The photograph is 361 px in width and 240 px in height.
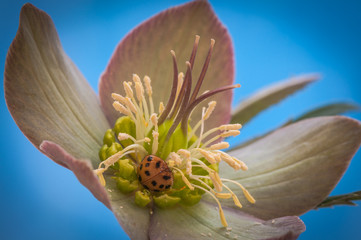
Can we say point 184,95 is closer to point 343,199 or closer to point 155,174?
point 155,174

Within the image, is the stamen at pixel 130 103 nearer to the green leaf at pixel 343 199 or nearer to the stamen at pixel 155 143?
the stamen at pixel 155 143

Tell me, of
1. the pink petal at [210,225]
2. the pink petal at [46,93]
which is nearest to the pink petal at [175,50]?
the pink petal at [46,93]

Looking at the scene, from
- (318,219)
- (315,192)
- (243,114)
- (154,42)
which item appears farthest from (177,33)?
(318,219)

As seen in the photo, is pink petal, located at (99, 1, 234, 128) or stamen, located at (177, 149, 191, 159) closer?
stamen, located at (177, 149, 191, 159)

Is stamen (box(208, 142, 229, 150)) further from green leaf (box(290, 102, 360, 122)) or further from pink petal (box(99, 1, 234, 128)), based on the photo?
green leaf (box(290, 102, 360, 122))

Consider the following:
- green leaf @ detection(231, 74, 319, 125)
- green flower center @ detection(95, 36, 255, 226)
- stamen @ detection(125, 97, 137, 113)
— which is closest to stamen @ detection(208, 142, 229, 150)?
green flower center @ detection(95, 36, 255, 226)

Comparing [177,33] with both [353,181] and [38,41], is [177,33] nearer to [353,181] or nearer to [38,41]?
[38,41]
